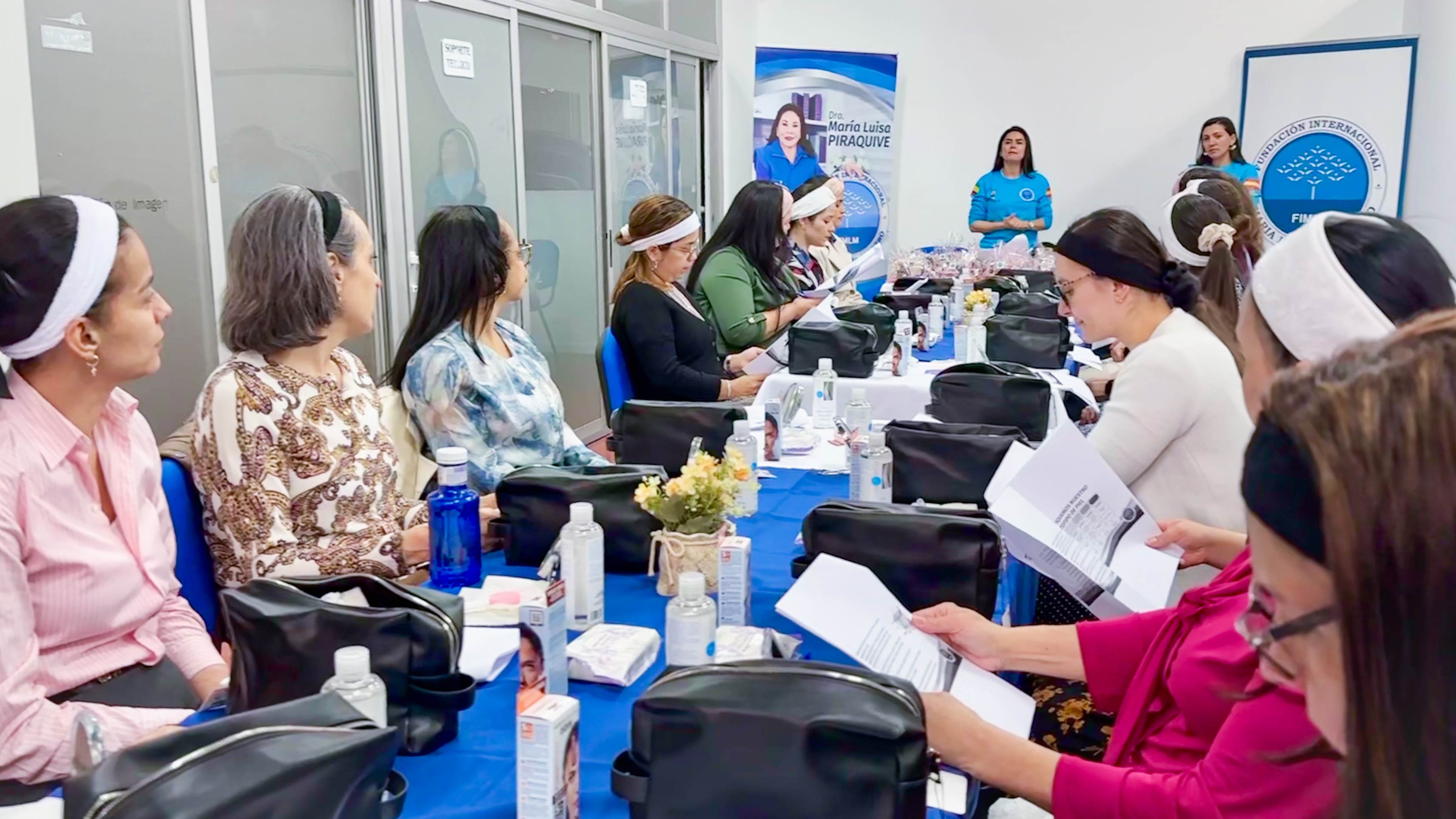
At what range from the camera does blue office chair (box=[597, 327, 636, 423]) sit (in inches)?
147

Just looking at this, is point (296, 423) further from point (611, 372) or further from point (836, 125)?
point (836, 125)

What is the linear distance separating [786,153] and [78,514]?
7.18 meters

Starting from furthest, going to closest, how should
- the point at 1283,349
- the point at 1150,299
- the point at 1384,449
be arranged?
the point at 1150,299, the point at 1283,349, the point at 1384,449

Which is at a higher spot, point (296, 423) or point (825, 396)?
point (296, 423)

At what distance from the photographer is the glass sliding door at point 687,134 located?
773 cm

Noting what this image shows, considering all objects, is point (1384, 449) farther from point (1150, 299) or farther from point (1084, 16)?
point (1084, 16)

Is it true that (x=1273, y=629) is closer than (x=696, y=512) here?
Yes

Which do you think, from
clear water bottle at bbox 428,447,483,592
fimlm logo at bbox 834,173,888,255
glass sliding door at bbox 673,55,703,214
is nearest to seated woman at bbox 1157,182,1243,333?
clear water bottle at bbox 428,447,483,592

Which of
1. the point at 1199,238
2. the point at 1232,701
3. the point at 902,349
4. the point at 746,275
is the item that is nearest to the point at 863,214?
the point at 746,275

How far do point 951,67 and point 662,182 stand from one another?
2880 millimetres

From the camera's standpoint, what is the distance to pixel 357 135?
14.7ft

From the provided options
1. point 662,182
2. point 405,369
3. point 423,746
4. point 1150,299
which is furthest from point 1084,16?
point 423,746

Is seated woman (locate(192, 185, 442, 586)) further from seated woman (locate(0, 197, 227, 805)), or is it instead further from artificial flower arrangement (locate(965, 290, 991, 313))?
artificial flower arrangement (locate(965, 290, 991, 313))

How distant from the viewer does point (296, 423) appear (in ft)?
6.74
